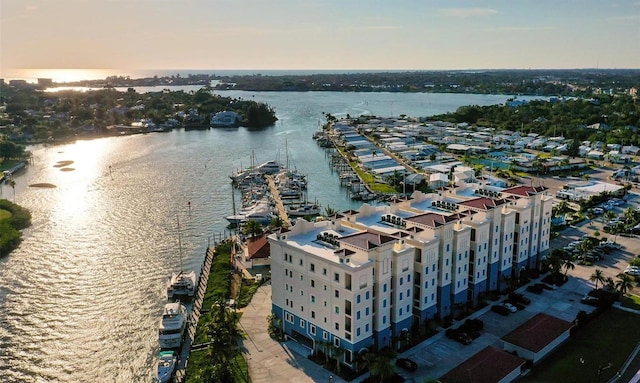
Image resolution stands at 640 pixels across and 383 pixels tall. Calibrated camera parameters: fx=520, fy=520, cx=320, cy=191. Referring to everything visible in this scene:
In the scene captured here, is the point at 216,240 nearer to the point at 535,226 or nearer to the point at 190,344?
the point at 190,344

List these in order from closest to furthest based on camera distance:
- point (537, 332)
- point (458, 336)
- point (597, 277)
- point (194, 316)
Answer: point (537, 332) → point (458, 336) → point (194, 316) → point (597, 277)

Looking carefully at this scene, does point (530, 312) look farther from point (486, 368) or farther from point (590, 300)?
point (486, 368)

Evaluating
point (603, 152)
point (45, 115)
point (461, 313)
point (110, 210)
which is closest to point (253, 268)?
point (461, 313)

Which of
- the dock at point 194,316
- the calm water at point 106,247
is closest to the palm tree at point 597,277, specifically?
the dock at point 194,316

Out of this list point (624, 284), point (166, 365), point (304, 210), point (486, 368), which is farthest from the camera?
point (304, 210)

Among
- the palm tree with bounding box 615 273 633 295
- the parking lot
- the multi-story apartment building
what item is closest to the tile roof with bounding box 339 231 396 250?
the multi-story apartment building

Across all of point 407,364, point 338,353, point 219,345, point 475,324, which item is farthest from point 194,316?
point 475,324

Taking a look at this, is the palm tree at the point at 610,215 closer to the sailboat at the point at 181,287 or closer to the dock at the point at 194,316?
the dock at the point at 194,316
